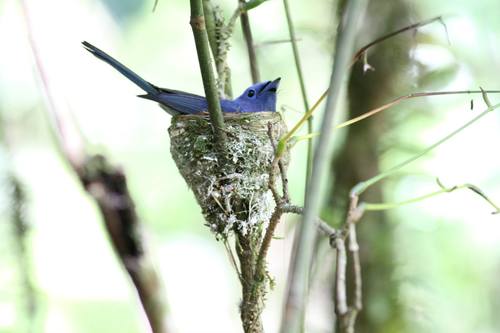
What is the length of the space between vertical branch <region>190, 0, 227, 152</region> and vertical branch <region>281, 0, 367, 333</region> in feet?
1.93

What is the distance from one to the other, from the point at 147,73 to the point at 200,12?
3.44 meters

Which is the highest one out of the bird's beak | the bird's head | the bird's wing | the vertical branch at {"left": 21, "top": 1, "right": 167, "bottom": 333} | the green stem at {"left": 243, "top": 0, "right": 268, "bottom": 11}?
the bird's beak

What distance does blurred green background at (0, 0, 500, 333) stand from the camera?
3459mm

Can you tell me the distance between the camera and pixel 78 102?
4566mm

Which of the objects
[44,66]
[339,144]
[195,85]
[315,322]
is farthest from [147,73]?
[44,66]

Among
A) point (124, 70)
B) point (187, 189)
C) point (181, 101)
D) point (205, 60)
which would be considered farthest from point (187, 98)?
point (205, 60)

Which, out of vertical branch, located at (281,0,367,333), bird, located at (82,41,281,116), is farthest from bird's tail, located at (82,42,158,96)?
vertical branch, located at (281,0,367,333)

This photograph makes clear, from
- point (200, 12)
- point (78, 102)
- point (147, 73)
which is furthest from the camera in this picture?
point (147, 73)

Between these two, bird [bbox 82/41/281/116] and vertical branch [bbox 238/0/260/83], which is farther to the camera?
bird [bbox 82/41/281/116]

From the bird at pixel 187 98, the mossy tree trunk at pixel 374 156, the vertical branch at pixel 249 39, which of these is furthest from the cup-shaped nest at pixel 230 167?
the mossy tree trunk at pixel 374 156

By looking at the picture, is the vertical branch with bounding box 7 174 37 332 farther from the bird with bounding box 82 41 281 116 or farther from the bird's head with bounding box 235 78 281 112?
the bird's head with bounding box 235 78 281 112

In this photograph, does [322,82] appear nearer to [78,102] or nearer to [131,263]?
[78,102]

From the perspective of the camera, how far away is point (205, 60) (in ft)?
5.49

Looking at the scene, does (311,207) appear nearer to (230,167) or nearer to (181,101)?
(230,167)
